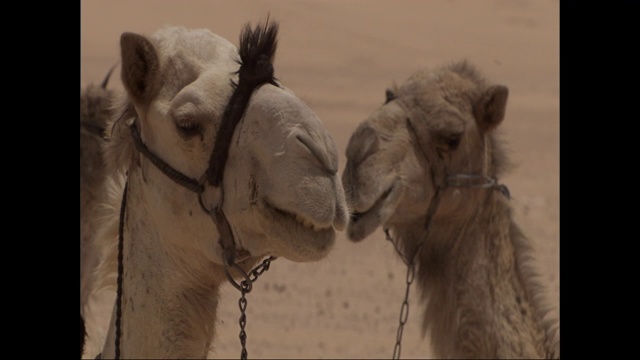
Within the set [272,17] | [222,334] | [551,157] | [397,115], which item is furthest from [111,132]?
[551,157]

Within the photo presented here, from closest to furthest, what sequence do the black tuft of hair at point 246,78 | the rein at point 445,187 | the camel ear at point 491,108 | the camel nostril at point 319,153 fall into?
the camel nostril at point 319,153, the black tuft of hair at point 246,78, the rein at point 445,187, the camel ear at point 491,108

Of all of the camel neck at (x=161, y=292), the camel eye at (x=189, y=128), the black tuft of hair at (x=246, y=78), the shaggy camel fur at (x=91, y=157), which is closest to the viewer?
the black tuft of hair at (x=246, y=78)

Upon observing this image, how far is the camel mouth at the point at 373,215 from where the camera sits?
21.7 feet

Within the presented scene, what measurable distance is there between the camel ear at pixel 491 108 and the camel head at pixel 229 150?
9.76 ft

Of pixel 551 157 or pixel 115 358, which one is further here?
pixel 551 157

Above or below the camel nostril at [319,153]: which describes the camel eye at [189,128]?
above

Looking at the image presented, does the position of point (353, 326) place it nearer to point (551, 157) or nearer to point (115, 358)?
point (115, 358)

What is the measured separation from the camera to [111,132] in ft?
15.2

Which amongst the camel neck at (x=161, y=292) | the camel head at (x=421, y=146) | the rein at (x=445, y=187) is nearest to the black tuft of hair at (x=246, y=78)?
the camel neck at (x=161, y=292)

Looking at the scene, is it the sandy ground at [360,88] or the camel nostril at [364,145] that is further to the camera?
the sandy ground at [360,88]

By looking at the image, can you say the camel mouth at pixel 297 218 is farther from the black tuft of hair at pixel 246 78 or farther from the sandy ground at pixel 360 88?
the sandy ground at pixel 360 88

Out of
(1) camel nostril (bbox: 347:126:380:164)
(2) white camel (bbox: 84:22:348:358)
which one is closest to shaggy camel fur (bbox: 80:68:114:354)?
(1) camel nostril (bbox: 347:126:380:164)

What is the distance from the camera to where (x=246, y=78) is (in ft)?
13.5

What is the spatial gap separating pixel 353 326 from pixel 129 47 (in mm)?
9763
